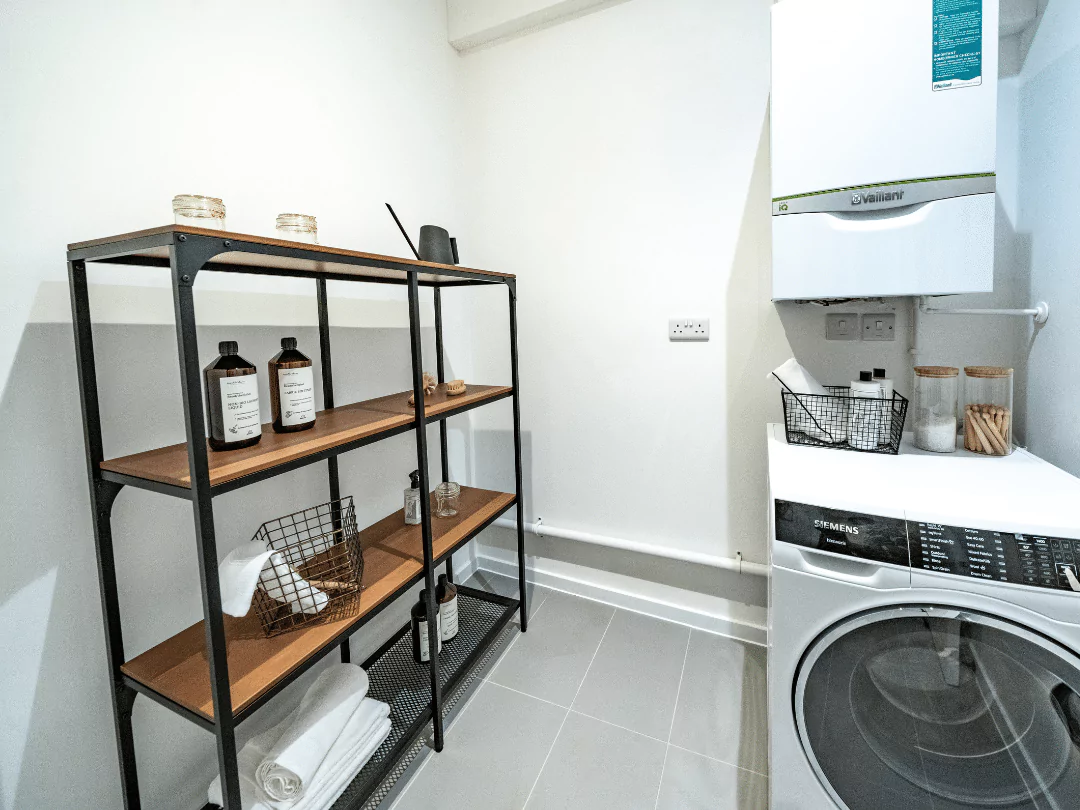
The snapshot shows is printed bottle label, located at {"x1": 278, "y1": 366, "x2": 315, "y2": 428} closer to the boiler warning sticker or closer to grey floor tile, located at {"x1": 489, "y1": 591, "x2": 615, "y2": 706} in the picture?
grey floor tile, located at {"x1": 489, "y1": 591, "x2": 615, "y2": 706}

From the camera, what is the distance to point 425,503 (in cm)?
134

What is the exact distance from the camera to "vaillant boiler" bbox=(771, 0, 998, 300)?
44.1 inches

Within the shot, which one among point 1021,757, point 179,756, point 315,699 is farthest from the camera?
point 315,699

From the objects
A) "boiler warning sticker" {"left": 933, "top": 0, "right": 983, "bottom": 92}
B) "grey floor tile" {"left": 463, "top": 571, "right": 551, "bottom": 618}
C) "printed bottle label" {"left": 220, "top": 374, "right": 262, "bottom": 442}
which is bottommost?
"grey floor tile" {"left": 463, "top": 571, "right": 551, "bottom": 618}

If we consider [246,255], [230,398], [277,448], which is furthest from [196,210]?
[277,448]

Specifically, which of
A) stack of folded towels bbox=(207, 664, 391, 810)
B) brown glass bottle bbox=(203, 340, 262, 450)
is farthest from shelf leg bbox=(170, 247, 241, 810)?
stack of folded towels bbox=(207, 664, 391, 810)

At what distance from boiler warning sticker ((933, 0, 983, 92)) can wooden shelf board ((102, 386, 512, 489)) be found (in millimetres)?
1458

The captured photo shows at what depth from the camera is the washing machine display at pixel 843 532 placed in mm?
917

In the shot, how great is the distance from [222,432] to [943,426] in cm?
169

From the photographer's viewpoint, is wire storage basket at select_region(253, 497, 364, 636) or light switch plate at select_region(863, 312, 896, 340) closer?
wire storage basket at select_region(253, 497, 364, 636)

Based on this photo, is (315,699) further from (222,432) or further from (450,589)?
(222,432)

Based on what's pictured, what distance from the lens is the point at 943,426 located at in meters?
1.27

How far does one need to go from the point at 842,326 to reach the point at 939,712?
109cm

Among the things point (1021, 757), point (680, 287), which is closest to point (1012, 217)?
point (680, 287)
